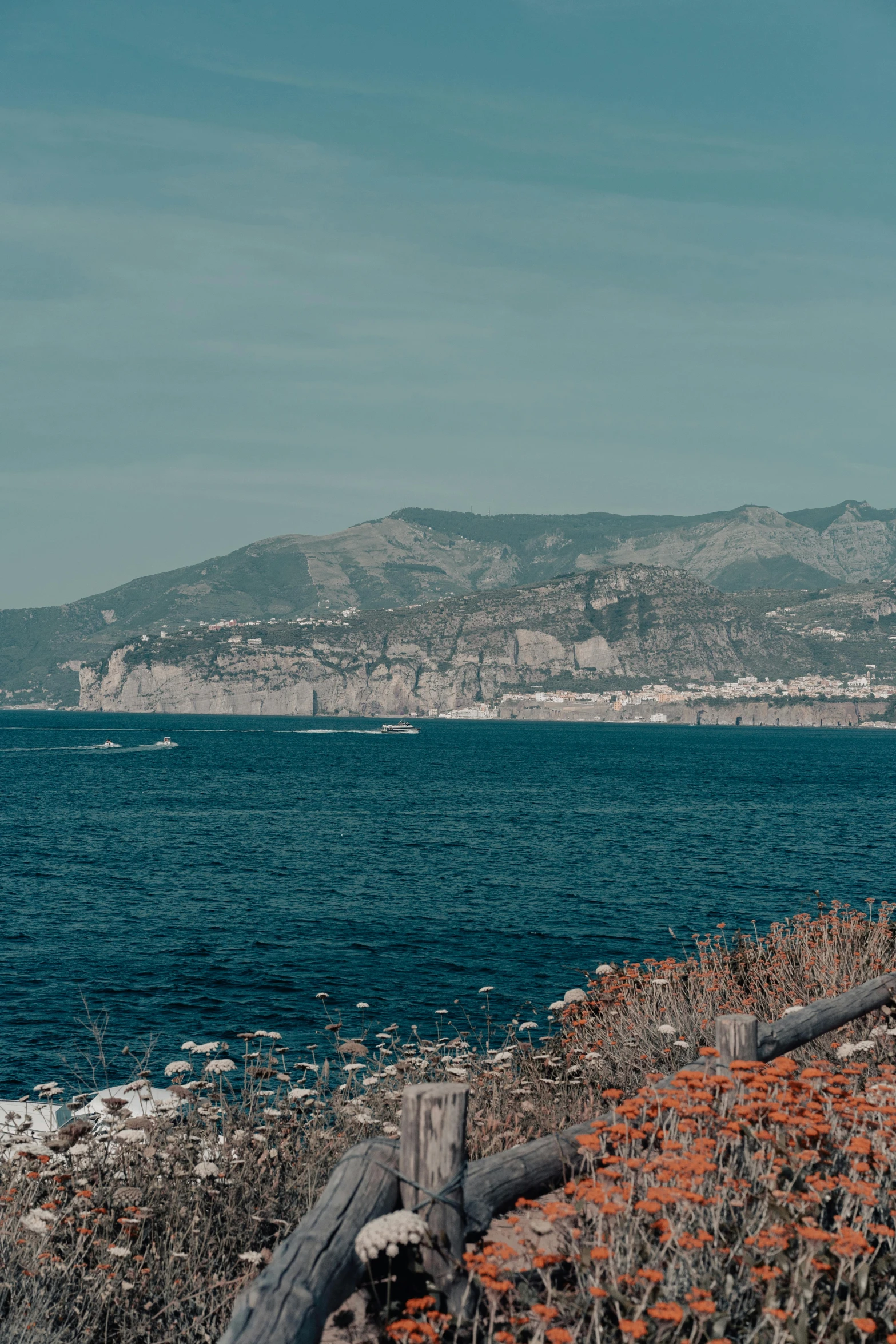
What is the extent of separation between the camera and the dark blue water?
72.1ft

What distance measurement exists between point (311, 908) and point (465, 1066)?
21.2 m

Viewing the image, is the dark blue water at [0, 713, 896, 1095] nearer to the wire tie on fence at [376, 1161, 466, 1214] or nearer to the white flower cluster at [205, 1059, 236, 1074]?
the white flower cluster at [205, 1059, 236, 1074]

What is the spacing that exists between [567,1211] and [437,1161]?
661 mm

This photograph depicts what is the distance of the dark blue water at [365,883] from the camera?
21984 millimetres

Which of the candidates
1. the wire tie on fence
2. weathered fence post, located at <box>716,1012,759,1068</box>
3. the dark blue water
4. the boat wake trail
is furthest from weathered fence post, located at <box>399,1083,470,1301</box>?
the boat wake trail

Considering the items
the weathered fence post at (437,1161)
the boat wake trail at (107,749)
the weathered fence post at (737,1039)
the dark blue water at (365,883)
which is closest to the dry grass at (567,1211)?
the weathered fence post at (437,1161)

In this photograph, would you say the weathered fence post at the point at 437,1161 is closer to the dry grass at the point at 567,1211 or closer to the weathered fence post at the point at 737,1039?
the dry grass at the point at 567,1211

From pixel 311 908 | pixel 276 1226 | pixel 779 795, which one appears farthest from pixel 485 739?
pixel 276 1226

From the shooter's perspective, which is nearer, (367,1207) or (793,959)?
(367,1207)

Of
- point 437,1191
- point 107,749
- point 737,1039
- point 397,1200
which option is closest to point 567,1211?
point 437,1191

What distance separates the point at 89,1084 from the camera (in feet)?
52.6

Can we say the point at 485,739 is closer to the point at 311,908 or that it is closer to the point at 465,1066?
the point at 311,908

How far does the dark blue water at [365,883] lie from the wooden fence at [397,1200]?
14.3 meters

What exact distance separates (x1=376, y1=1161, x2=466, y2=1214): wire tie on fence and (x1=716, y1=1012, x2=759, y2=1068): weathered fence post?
7.09 ft
